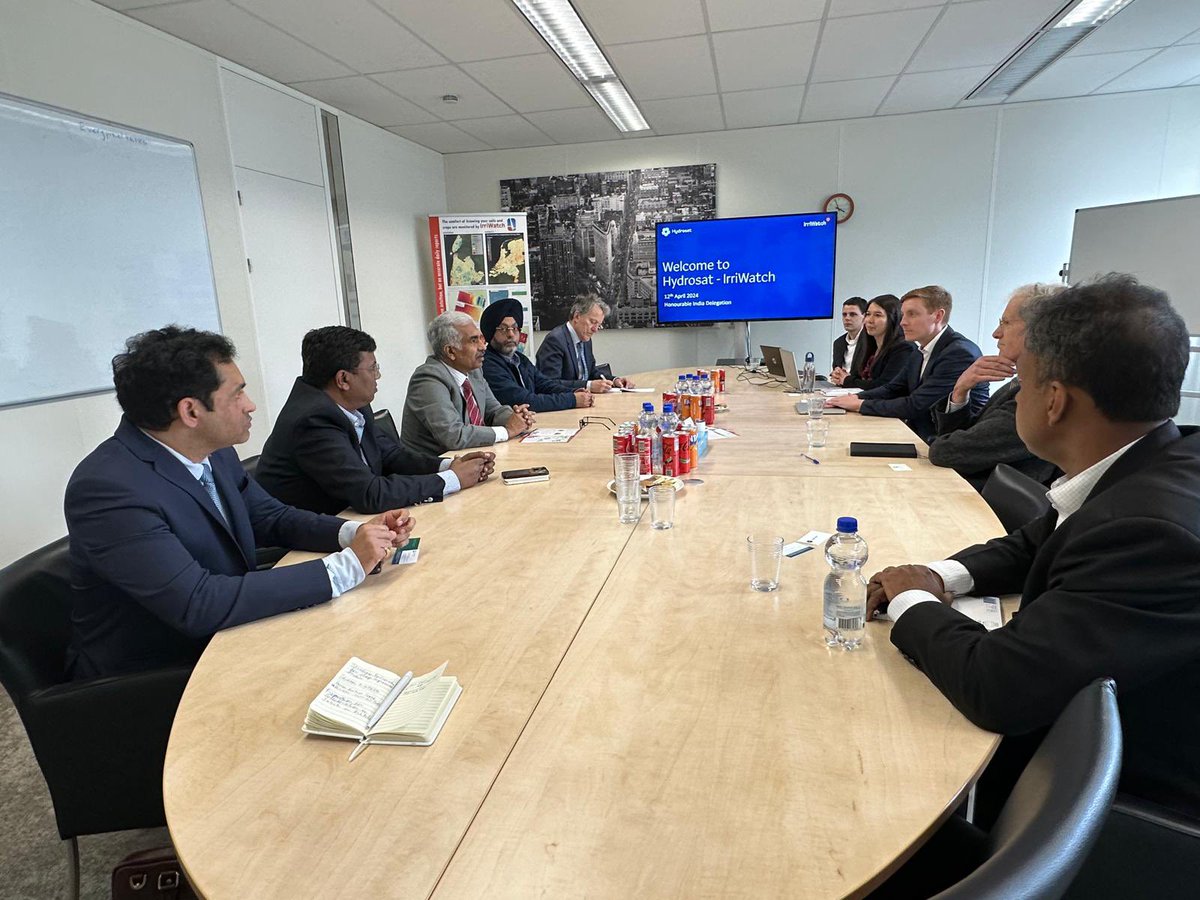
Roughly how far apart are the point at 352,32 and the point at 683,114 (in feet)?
9.88

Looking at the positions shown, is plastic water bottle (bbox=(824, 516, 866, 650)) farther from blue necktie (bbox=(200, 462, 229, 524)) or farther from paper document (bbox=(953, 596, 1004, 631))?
blue necktie (bbox=(200, 462, 229, 524))

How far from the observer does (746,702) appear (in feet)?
3.49

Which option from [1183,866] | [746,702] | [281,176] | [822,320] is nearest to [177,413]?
[746,702]

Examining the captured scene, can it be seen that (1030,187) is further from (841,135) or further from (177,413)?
(177,413)

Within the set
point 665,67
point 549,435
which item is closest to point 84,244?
point 549,435

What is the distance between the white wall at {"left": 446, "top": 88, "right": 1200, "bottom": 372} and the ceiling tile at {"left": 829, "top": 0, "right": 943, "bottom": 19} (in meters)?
2.63

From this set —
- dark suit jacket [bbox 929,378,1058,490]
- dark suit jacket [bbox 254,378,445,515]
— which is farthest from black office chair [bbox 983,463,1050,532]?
dark suit jacket [bbox 254,378,445,515]

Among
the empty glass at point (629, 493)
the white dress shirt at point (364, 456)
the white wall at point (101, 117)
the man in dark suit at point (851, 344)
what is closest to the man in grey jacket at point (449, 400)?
the white dress shirt at point (364, 456)

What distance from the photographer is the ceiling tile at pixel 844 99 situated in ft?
16.8

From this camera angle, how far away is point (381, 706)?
1.07m

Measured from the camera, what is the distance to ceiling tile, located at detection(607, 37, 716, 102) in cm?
423

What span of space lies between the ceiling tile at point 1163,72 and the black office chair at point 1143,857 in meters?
5.84

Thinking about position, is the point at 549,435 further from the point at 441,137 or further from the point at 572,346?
the point at 441,137

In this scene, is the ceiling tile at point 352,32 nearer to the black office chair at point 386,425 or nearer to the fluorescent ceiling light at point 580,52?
the fluorescent ceiling light at point 580,52
